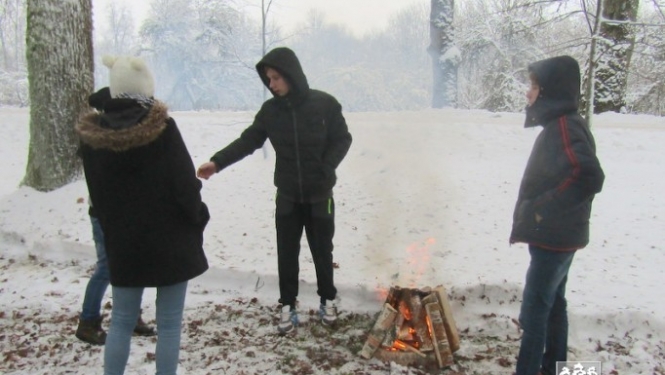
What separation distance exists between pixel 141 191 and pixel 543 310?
8.52 feet

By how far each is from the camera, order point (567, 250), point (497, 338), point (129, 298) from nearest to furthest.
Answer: point (129, 298) → point (567, 250) → point (497, 338)

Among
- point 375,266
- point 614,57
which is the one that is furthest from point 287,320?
point 614,57

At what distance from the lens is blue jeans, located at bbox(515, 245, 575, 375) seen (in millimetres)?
3332

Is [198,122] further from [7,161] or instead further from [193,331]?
[193,331]

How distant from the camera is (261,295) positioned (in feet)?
17.9

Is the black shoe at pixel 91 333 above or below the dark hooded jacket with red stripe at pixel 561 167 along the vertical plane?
below

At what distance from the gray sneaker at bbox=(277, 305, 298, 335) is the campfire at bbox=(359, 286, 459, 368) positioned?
0.74 metres

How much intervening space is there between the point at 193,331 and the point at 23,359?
1308mm

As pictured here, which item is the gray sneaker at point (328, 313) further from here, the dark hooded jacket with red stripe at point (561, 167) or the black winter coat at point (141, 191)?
the dark hooded jacket with red stripe at point (561, 167)

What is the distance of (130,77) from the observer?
290 cm

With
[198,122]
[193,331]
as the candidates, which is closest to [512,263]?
[193,331]

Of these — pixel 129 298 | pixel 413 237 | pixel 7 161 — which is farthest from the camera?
pixel 7 161

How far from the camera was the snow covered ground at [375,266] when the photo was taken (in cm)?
421

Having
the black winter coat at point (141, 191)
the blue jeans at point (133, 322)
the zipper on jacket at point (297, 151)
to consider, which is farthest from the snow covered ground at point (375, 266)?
the black winter coat at point (141, 191)
